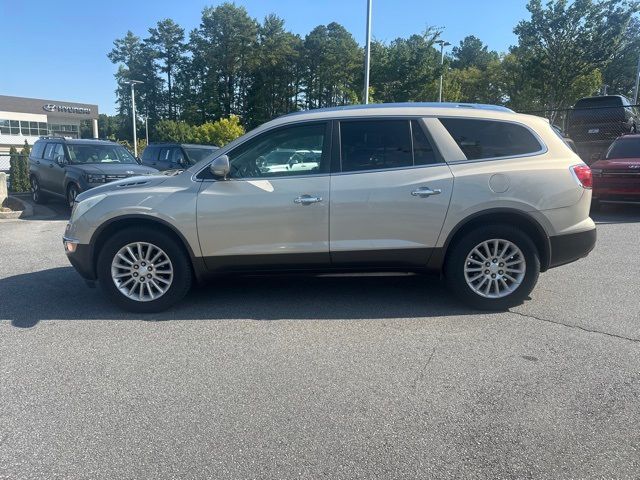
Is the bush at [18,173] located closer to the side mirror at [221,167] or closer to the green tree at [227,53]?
the side mirror at [221,167]

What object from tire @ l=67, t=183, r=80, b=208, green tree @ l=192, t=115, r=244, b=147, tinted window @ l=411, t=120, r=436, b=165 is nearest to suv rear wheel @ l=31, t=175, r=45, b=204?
tire @ l=67, t=183, r=80, b=208

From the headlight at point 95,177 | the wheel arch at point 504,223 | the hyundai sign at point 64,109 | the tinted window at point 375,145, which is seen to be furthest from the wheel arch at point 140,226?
the hyundai sign at point 64,109

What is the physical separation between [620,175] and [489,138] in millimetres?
7722

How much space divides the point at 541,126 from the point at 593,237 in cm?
123

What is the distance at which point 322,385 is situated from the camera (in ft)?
10.9

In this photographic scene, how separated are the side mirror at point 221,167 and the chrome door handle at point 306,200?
0.71 metres

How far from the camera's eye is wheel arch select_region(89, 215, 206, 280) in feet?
15.1

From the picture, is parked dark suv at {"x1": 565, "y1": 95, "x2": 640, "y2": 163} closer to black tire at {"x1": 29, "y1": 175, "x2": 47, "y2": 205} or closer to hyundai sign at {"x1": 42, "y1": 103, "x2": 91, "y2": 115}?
black tire at {"x1": 29, "y1": 175, "x2": 47, "y2": 205}

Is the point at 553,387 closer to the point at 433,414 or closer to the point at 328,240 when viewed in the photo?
the point at 433,414

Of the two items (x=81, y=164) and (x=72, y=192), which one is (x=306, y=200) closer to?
(x=72, y=192)

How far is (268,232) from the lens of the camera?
455cm

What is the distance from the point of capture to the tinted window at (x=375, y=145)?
461 centimetres

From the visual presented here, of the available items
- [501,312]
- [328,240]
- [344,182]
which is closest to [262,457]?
[328,240]

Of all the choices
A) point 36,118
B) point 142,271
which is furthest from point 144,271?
point 36,118
